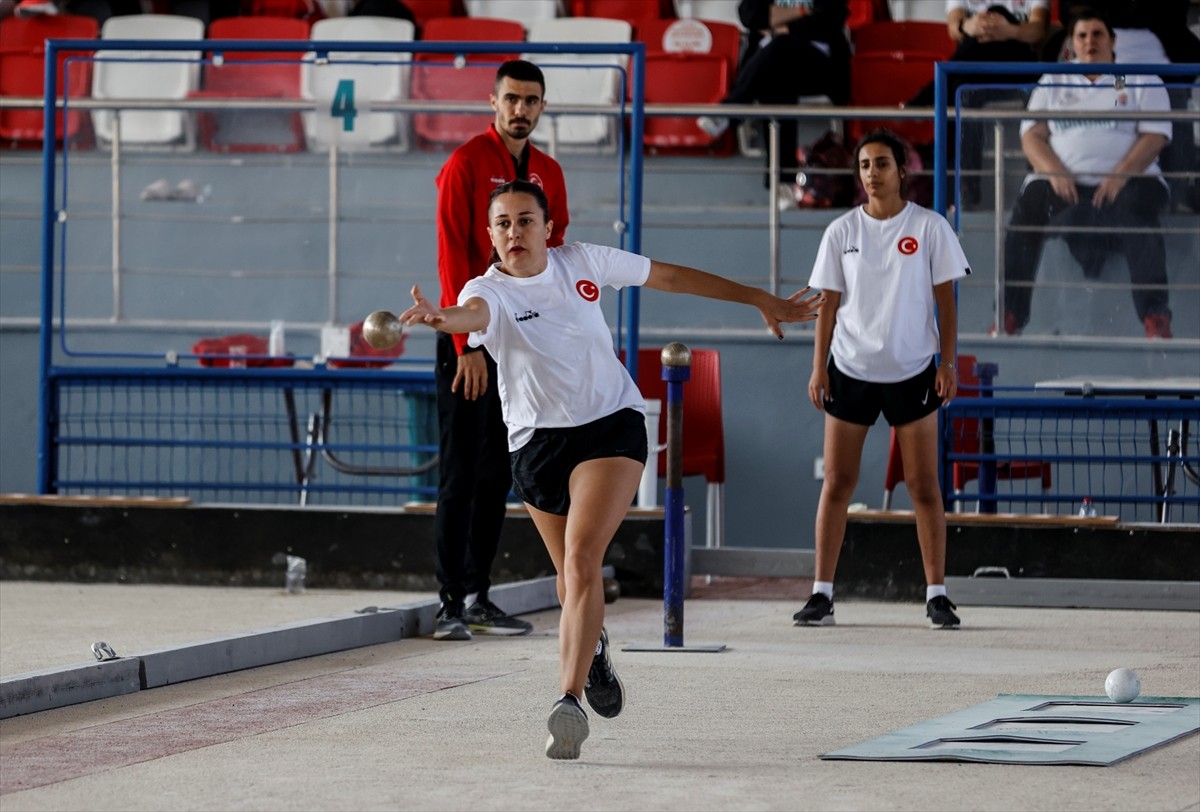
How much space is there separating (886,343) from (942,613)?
111 cm

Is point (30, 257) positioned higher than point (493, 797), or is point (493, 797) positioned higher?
point (30, 257)

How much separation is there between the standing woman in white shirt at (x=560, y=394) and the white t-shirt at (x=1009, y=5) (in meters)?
7.53

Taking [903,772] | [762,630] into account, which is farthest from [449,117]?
[903,772]

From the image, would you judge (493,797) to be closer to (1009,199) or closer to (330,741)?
(330,741)

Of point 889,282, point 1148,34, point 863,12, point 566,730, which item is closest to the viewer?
point 566,730

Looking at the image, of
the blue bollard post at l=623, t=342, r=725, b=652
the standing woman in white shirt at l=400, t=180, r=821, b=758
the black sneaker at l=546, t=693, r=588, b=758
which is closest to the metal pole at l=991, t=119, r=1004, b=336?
the blue bollard post at l=623, t=342, r=725, b=652

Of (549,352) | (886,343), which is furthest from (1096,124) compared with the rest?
(549,352)

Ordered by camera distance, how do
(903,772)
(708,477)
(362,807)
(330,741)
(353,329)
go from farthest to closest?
(708,477) < (353,329) < (330,741) < (903,772) < (362,807)

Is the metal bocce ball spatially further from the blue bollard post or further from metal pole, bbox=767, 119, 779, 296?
metal pole, bbox=767, 119, 779, 296

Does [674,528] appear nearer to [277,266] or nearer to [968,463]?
[968,463]

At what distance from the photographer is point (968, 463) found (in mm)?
9477

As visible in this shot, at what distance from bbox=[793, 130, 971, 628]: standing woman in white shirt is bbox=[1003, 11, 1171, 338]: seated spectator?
5.18 ft

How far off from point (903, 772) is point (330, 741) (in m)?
1.47

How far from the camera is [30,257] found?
10086 mm
